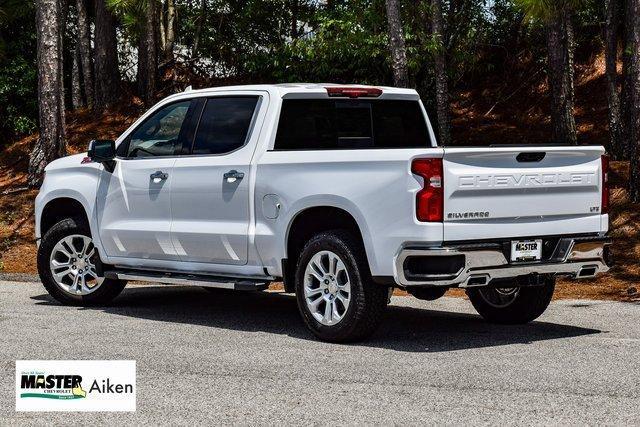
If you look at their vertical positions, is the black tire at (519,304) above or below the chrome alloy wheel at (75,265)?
below

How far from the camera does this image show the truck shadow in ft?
29.8

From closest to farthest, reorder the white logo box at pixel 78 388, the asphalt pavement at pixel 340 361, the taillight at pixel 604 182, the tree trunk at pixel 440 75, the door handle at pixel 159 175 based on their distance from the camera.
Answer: the asphalt pavement at pixel 340 361, the white logo box at pixel 78 388, the taillight at pixel 604 182, the door handle at pixel 159 175, the tree trunk at pixel 440 75

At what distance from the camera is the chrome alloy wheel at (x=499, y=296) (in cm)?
997

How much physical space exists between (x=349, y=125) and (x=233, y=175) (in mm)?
1182

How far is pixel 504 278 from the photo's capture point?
8.43m

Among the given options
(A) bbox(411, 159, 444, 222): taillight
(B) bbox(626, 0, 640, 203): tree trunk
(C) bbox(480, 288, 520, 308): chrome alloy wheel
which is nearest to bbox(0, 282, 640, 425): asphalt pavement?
(C) bbox(480, 288, 520, 308): chrome alloy wheel

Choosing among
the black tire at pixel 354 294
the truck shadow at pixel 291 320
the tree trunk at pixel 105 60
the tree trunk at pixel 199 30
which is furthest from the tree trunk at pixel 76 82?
the black tire at pixel 354 294

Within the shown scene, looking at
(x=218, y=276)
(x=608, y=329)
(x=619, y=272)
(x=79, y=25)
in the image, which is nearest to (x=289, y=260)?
(x=218, y=276)

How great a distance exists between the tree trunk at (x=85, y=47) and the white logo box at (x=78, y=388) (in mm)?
20274

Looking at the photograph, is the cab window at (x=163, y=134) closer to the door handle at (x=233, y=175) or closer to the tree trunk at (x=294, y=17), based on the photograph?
the door handle at (x=233, y=175)

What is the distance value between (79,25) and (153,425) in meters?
21.8

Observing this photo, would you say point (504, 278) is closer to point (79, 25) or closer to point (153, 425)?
point (153, 425)

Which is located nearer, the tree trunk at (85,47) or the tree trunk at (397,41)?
the tree trunk at (397,41)

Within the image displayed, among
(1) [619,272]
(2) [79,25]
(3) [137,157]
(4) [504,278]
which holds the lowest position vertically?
(1) [619,272]
